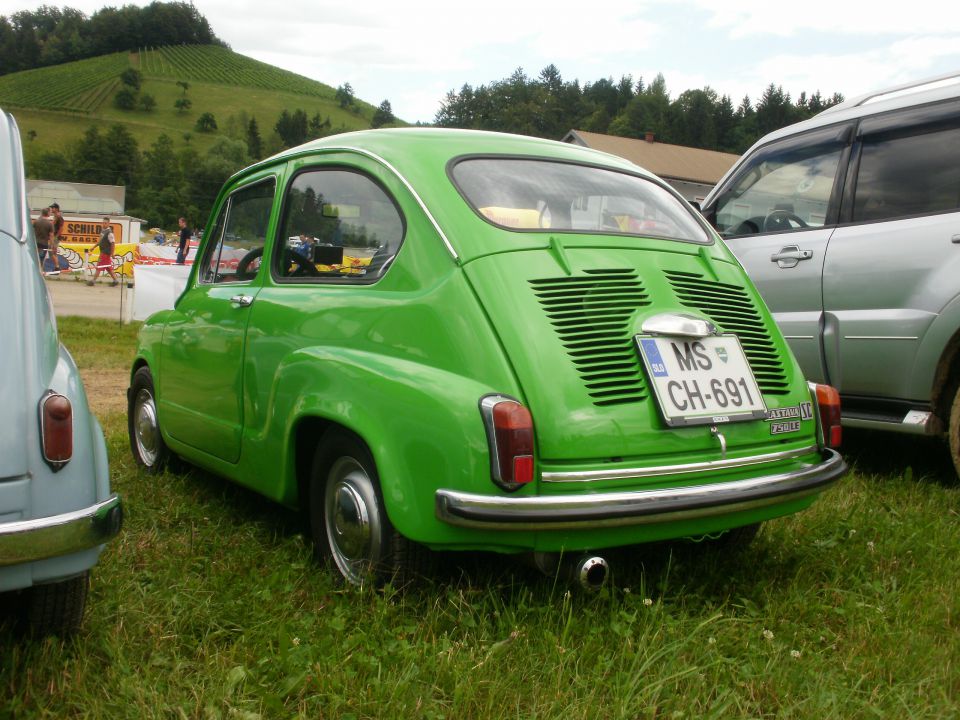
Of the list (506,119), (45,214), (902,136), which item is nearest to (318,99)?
(506,119)

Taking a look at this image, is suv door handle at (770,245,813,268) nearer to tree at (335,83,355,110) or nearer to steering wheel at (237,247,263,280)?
steering wheel at (237,247,263,280)

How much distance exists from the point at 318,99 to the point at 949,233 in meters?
130

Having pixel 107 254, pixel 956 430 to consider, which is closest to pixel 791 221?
pixel 956 430

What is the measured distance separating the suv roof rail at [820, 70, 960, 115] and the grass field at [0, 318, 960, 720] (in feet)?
7.73

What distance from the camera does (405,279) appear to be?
304cm

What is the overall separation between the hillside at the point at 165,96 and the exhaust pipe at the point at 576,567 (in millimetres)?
91426

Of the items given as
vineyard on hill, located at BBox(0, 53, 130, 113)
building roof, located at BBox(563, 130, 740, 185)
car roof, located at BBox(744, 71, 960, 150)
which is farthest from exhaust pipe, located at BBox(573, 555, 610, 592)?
vineyard on hill, located at BBox(0, 53, 130, 113)

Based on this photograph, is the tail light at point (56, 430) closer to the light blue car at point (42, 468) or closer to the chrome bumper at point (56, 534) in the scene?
the light blue car at point (42, 468)

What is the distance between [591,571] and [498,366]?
69 cm

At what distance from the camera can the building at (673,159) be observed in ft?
159

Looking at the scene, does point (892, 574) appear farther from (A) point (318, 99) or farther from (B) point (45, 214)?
(A) point (318, 99)

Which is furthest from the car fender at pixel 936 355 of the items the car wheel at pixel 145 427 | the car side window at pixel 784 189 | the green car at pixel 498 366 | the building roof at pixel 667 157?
the building roof at pixel 667 157

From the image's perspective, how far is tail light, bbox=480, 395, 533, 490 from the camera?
2.51 meters

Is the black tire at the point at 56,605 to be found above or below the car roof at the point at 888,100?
below
